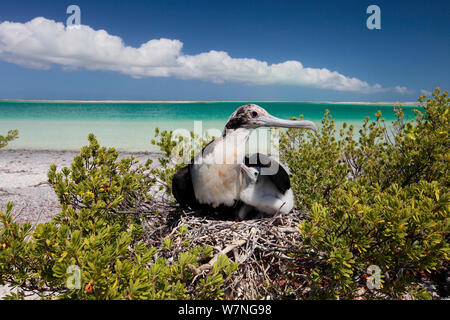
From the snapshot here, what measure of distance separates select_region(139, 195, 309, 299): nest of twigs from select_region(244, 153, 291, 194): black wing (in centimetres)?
27

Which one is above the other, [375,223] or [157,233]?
[375,223]

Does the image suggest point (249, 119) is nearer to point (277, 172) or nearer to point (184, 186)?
point (277, 172)

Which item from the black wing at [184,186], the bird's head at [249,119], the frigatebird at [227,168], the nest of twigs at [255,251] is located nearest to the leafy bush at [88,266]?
the nest of twigs at [255,251]

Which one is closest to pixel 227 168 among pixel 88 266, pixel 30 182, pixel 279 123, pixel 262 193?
pixel 262 193

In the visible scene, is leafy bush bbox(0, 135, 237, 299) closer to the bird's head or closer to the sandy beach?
the bird's head

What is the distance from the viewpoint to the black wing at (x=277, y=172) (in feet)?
7.34

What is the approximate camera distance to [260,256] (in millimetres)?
1926

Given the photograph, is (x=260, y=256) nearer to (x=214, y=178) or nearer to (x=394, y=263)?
(x=214, y=178)

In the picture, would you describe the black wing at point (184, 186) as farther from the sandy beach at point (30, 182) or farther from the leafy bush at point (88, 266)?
the sandy beach at point (30, 182)

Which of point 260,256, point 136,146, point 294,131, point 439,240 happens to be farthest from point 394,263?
point 136,146

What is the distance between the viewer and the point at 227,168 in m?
2.04

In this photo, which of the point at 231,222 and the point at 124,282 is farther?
the point at 231,222

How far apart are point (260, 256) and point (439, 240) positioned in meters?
1.05

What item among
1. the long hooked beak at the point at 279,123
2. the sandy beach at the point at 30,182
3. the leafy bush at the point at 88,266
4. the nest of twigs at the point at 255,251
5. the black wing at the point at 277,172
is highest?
the long hooked beak at the point at 279,123
